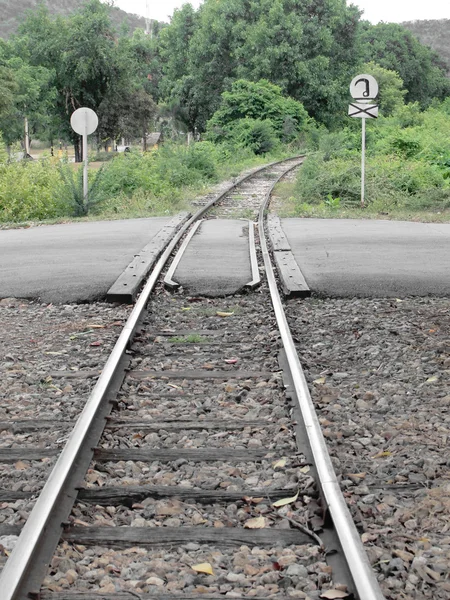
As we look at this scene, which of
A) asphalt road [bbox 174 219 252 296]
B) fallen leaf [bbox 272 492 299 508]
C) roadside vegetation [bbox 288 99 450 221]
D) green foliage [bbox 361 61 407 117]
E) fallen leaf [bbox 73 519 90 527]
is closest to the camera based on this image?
fallen leaf [bbox 73 519 90 527]

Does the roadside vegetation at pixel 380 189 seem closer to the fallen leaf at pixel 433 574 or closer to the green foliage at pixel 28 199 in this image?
the green foliage at pixel 28 199

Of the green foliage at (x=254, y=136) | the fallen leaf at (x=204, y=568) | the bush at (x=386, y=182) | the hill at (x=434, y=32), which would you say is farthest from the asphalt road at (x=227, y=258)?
the hill at (x=434, y=32)

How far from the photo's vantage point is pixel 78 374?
5281 mm

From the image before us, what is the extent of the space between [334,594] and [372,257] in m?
7.87

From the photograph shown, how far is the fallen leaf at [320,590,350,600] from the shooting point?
2582mm

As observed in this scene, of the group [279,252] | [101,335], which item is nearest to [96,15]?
[279,252]

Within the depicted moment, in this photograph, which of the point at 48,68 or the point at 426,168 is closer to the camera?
the point at 426,168

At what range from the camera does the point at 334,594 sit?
8.52 feet

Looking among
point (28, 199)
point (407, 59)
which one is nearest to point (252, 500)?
point (28, 199)

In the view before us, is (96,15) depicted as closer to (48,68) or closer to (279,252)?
(48,68)

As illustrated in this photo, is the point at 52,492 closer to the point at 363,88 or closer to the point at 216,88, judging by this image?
the point at 363,88

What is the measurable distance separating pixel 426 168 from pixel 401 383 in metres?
16.1

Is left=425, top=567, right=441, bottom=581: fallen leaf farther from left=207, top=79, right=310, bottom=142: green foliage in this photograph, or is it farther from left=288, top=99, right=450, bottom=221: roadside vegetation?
left=207, top=79, right=310, bottom=142: green foliage

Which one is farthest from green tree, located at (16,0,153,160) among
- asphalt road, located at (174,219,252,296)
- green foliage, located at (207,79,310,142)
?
asphalt road, located at (174,219,252,296)
